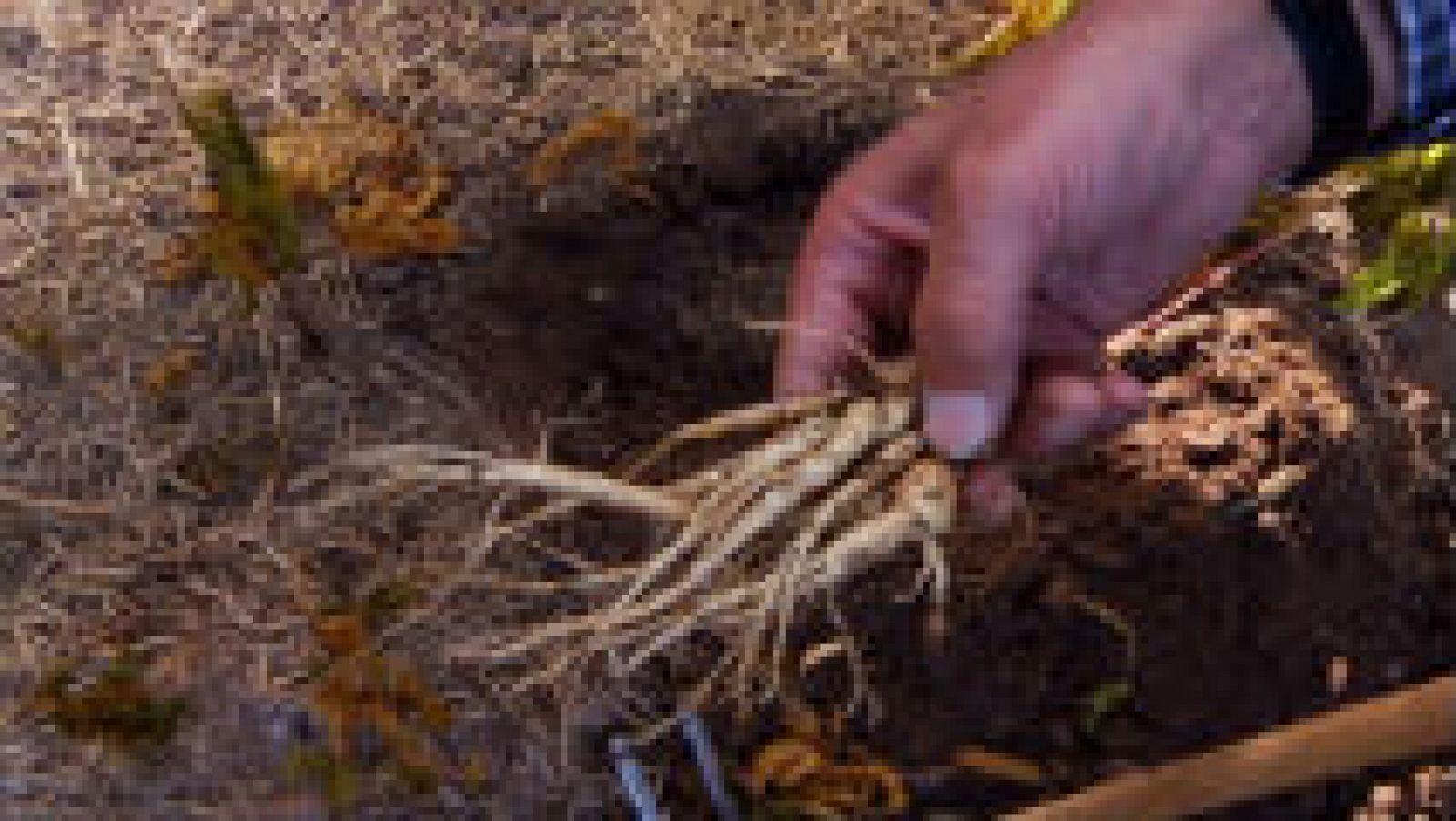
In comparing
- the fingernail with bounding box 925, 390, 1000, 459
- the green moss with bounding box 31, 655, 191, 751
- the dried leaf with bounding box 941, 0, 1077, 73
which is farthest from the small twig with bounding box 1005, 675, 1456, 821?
the dried leaf with bounding box 941, 0, 1077, 73

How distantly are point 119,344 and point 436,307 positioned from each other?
1.12 feet

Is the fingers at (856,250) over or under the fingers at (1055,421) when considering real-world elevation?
over

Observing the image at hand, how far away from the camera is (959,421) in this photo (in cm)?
124

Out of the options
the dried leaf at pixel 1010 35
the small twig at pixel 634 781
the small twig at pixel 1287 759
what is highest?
the dried leaf at pixel 1010 35

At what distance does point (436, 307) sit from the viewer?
5.49 feet

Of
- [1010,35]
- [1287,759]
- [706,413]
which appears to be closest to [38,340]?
[706,413]

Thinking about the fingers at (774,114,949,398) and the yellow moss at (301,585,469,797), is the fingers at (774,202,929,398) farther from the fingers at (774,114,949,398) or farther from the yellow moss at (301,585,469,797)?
the yellow moss at (301,585,469,797)

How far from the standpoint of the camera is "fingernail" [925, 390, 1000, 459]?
1.23 m

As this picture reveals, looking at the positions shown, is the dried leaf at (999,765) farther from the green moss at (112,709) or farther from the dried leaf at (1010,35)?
the dried leaf at (1010,35)

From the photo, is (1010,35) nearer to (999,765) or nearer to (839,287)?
(839,287)

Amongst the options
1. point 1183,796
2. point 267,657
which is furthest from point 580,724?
point 1183,796

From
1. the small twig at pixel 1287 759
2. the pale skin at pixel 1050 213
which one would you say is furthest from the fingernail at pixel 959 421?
the small twig at pixel 1287 759

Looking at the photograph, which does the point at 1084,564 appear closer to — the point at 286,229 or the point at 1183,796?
the point at 1183,796

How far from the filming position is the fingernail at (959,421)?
1.23 m
